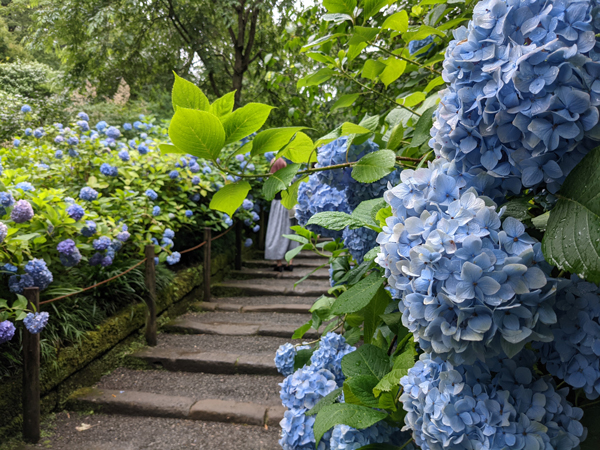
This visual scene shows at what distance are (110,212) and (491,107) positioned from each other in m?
3.35

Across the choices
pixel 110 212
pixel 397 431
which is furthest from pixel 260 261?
pixel 397 431

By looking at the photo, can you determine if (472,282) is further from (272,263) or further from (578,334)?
(272,263)

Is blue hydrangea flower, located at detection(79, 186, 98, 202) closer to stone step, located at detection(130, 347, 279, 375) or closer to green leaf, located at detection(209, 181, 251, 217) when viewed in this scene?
stone step, located at detection(130, 347, 279, 375)

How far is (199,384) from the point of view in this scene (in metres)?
3.11

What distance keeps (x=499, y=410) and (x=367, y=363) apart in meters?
0.32

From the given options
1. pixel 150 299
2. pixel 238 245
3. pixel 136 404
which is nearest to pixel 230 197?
pixel 136 404

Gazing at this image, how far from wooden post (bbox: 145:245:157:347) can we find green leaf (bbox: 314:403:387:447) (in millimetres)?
2951

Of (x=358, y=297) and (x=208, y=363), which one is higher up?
(x=358, y=297)

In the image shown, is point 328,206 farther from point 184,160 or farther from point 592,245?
point 184,160

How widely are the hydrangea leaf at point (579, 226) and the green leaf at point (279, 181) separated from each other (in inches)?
13.3

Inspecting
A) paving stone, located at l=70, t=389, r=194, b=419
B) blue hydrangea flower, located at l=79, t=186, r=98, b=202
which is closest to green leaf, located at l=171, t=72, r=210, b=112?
paving stone, located at l=70, t=389, r=194, b=419

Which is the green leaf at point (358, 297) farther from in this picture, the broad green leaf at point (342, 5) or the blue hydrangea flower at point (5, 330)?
the blue hydrangea flower at point (5, 330)

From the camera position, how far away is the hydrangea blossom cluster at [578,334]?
38 cm

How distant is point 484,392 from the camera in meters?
0.45
